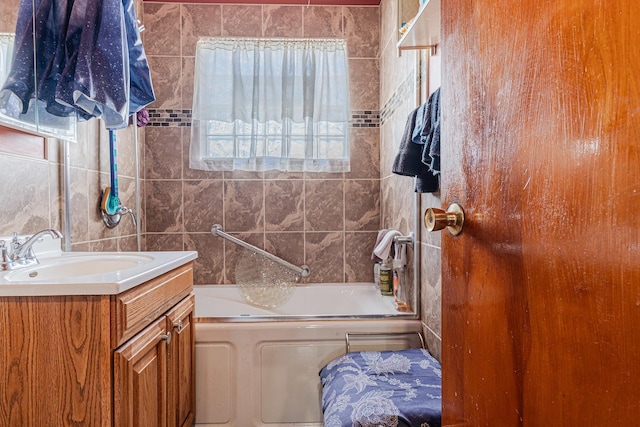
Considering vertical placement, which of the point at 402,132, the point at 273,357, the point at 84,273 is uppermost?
the point at 402,132

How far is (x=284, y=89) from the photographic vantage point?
8.21ft

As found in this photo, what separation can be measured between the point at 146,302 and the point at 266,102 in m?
1.72

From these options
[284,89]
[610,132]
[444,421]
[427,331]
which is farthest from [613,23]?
[284,89]

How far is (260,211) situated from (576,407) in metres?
2.30

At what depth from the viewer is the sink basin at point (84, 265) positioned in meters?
1.28

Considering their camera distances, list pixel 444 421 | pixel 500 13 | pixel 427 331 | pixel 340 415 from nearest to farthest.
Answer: pixel 500 13
pixel 444 421
pixel 340 415
pixel 427 331

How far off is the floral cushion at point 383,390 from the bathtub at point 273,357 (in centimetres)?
14

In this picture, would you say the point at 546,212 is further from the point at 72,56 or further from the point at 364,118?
the point at 364,118

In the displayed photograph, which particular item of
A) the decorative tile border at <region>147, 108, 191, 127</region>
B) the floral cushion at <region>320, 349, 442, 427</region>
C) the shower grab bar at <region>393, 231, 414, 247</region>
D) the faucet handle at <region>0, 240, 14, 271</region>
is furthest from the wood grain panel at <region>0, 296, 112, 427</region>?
the decorative tile border at <region>147, 108, 191, 127</region>

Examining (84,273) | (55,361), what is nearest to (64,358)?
(55,361)

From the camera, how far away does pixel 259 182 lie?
2.55 meters

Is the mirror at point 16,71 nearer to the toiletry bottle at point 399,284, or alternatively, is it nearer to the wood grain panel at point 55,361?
the wood grain panel at point 55,361

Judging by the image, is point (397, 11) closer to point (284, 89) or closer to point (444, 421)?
point (284, 89)

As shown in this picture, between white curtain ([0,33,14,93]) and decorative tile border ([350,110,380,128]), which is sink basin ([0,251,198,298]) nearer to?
white curtain ([0,33,14,93])
